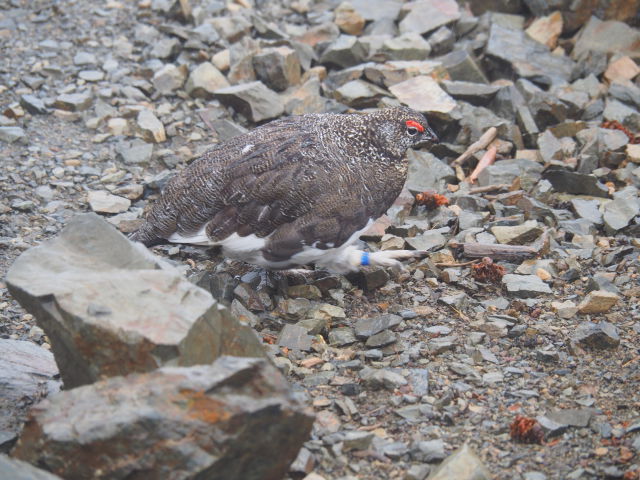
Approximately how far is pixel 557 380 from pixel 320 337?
4.52ft

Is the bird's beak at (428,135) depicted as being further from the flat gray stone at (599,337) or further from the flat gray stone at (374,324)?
the flat gray stone at (599,337)

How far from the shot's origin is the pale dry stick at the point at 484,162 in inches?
261

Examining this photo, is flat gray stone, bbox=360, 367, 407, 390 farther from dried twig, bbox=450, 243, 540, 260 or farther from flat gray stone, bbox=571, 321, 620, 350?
dried twig, bbox=450, 243, 540, 260

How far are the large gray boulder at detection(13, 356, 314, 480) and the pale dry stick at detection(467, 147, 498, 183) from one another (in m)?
4.05

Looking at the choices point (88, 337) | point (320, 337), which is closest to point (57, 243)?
point (88, 337)

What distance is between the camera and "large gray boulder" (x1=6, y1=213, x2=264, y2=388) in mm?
3082

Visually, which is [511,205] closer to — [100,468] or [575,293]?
[575,293]

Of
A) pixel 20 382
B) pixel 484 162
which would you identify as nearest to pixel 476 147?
pixel 484 162

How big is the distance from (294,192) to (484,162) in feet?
8.60

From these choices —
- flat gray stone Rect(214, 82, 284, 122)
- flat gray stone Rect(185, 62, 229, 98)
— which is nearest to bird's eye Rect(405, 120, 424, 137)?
flat gray stone Rect(214, 82, 284, 122)

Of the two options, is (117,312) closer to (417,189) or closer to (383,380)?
(383,380)

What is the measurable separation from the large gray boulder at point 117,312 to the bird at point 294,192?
1144 millimetres

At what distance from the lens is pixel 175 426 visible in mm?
2828

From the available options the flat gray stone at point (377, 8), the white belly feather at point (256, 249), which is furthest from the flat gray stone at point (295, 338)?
the flat gray stone at point (377, 8)
